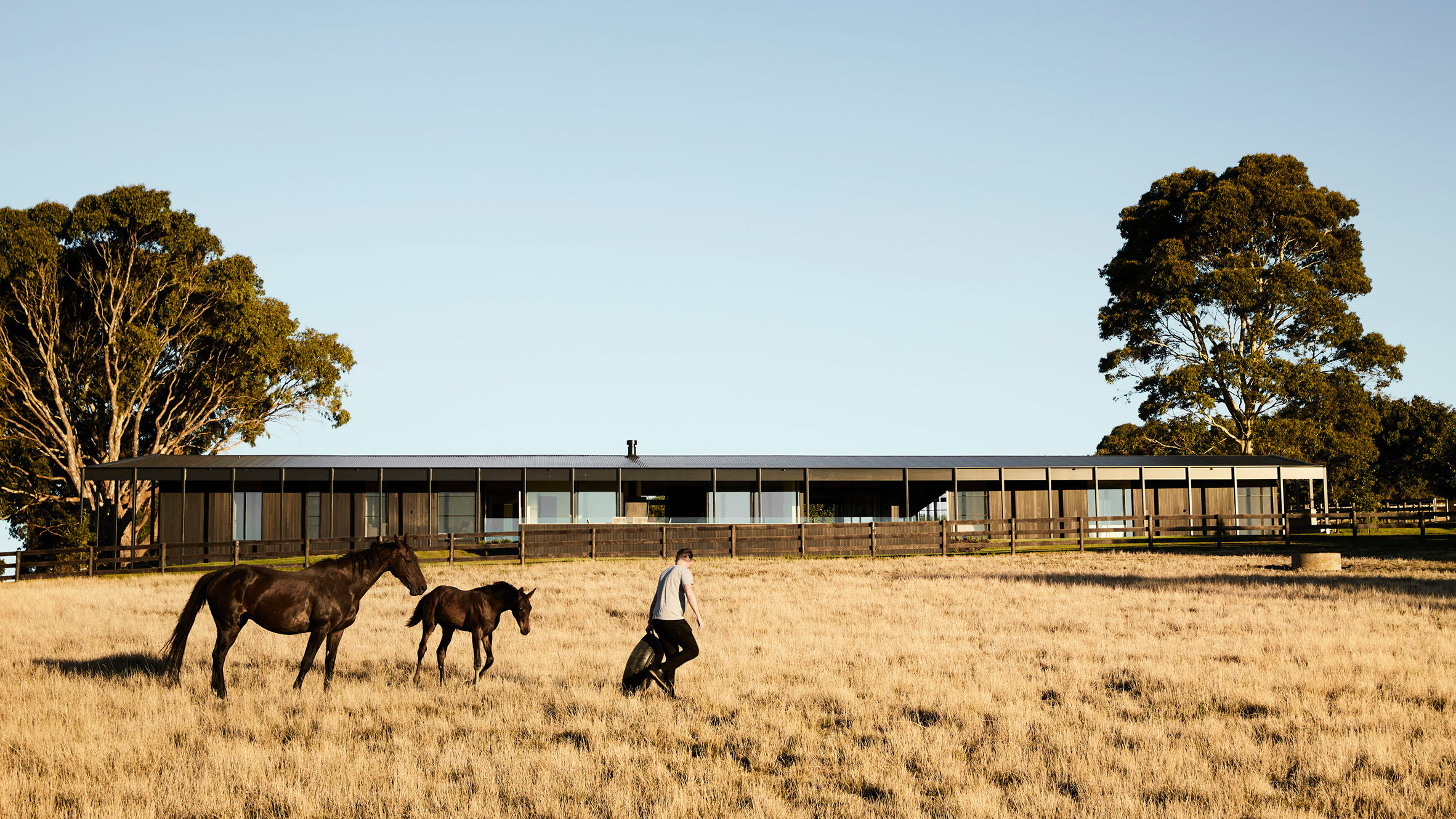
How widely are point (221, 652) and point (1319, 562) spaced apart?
22.2 meters

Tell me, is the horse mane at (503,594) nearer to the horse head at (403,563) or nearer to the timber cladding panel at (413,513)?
the horse head at (403,563)

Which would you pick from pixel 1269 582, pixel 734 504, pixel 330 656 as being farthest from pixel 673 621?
pixel 734 504

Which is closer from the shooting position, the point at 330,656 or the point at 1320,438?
the point at 330,656

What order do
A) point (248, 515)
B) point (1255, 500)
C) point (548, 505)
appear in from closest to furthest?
1. point (248, 515)
2. point (548, 505)
3. point (1255, 500)

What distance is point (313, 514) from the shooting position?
36656mm

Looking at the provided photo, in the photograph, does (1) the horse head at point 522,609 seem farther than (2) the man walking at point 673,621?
Yes

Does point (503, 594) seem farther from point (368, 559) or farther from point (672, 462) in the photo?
point (672, 462)

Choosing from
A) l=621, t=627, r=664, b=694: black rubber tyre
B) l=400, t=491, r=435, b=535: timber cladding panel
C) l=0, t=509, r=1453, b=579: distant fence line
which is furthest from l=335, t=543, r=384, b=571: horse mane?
l=400, t=491, r=435, b=535: timber cladding panel

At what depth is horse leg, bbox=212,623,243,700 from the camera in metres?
10.2

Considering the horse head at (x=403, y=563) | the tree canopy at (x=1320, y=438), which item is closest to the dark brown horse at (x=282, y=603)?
the horse head at (x=403, y=563)

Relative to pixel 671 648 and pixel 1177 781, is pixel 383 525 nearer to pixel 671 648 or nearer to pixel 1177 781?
pixel 671 648

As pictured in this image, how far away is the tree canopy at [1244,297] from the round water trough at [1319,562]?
19.9 metres

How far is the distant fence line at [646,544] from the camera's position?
30.0m

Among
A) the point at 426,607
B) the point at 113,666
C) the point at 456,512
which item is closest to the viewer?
the point at 426,607
